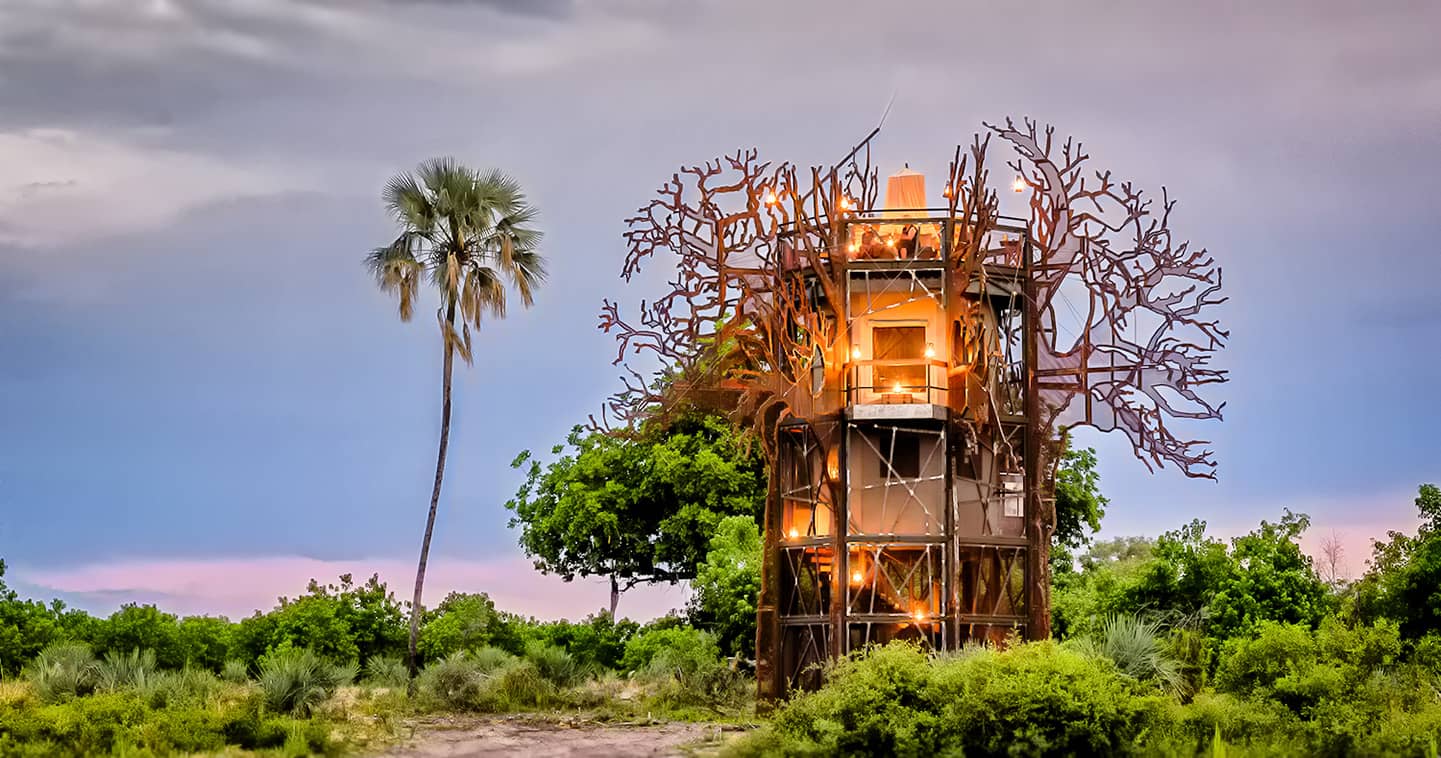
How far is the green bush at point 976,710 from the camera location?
2420cm

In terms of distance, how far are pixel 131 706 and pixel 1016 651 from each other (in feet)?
50.6

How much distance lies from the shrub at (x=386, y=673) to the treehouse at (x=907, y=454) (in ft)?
41.7

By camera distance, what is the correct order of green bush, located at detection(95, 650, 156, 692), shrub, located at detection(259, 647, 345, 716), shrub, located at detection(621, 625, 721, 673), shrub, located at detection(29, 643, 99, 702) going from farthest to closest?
shrub, located at detection(621, 625, 721, 673) → green bush, located at detection(95, 650, 156, 692) → shrub, located at detection(29, 643, 99, 702) → shrub, located at detection(259, 647, 345, 716)

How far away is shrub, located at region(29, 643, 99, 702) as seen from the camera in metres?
33.4

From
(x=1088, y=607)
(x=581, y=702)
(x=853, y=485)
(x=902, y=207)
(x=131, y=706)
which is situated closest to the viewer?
(x=131, y=706)

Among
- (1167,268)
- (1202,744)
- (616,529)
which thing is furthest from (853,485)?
(616,529)

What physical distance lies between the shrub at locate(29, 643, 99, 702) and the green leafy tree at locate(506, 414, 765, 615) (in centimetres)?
1822

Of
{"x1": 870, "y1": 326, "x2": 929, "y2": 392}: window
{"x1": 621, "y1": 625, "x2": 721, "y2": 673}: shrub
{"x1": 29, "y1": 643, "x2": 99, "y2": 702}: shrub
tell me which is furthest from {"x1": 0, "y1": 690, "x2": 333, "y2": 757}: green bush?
{"x1": 621, "y1": 625, "x2": 721, "y2": 673}: shrub

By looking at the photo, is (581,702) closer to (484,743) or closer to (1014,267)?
(484,743)

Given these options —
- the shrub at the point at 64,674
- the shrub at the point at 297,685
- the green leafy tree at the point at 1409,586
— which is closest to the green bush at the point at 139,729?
the shrub at the point at 297,685

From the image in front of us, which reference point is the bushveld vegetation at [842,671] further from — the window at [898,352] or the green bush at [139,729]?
the window at [898,352]

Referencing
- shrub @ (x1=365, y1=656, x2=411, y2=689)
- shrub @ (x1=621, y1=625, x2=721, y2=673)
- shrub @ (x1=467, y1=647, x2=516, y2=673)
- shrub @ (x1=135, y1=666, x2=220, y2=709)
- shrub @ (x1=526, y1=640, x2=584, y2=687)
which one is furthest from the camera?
shrub @ (x1=621, y1=625, x2=721, y2=673)

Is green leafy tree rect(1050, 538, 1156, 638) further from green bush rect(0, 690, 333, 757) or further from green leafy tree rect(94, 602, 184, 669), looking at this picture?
green leafy tree rect(94, 602, 184, 669)

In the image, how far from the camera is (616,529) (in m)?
52.2
